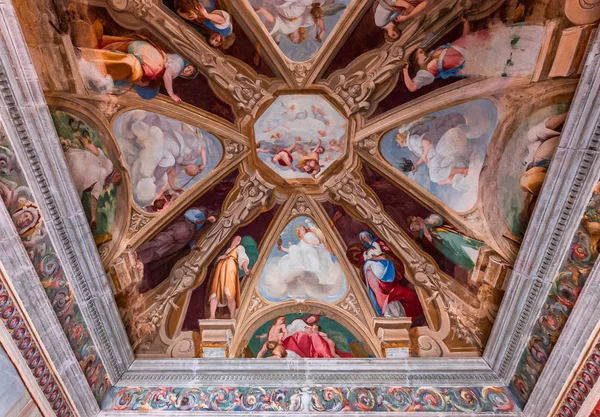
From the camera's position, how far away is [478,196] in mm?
8141

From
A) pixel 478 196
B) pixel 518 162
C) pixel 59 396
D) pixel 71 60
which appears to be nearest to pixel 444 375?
pixel 478 196

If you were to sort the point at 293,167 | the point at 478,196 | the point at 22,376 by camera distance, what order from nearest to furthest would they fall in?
the point at 22,376
the point at 478,196
the point at 293,167

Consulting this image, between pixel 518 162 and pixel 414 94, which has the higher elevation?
pixel 414 94

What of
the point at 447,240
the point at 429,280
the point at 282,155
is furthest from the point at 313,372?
the point at 282,155

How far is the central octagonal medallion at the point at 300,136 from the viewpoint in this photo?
889 cm

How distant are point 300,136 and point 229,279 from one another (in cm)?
347

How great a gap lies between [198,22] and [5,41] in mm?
2870

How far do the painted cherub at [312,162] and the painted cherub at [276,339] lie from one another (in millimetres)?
3274

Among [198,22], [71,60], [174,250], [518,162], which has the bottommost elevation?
[174,250]

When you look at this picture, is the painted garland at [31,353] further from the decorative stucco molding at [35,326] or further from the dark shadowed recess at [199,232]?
the dark shadowed recess at [199,232]

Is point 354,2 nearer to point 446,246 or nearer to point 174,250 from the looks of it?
point 446,246

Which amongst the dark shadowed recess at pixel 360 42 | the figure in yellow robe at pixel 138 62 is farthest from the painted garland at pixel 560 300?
the figure in yellow robe at pixel 138 62

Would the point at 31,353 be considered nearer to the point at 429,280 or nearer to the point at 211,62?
the point at 211,62

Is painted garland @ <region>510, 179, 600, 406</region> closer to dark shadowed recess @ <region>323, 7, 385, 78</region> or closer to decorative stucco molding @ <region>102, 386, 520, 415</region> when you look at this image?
decorative stucco molding @ <region>102, 386, 520, 415</region>
